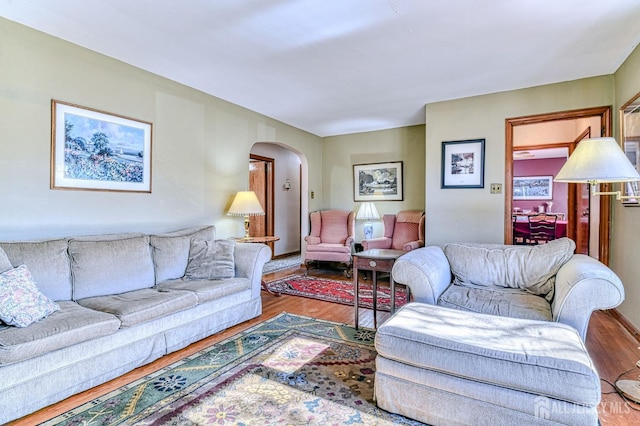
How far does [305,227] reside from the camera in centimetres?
588

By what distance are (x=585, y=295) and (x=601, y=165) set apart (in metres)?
0.78

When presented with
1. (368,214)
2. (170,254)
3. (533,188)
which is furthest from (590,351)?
(533,188)

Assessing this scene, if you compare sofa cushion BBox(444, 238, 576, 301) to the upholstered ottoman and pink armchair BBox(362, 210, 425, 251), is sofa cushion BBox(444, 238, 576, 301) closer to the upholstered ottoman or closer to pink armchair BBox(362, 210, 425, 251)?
the upholstered ottoman

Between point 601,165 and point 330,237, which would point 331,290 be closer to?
point 330,237

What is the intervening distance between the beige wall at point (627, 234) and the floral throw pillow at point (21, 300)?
4.30 meters

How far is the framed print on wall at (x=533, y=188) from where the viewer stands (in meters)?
8.34

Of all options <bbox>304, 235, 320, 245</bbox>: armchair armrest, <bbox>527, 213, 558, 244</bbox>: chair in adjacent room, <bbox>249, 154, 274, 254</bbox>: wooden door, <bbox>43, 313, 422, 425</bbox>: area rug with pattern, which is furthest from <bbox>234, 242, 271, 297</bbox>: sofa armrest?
<bbox>527, 213, 558, 244</bbox>: chair in adjacent room

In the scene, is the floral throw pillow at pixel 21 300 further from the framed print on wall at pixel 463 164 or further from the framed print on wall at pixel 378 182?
the framed print on wall at pixel 378 182

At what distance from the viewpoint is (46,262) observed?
7.41 feet

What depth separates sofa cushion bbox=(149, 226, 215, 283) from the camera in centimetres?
289

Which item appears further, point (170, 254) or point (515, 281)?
point (170, 254)

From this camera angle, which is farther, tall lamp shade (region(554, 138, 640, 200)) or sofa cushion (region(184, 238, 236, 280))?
sofa cushion (region(184, 238, 236, 280))

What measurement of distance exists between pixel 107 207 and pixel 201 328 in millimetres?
1429

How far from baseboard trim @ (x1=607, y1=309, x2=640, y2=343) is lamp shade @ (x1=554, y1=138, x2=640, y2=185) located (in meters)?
1.54
